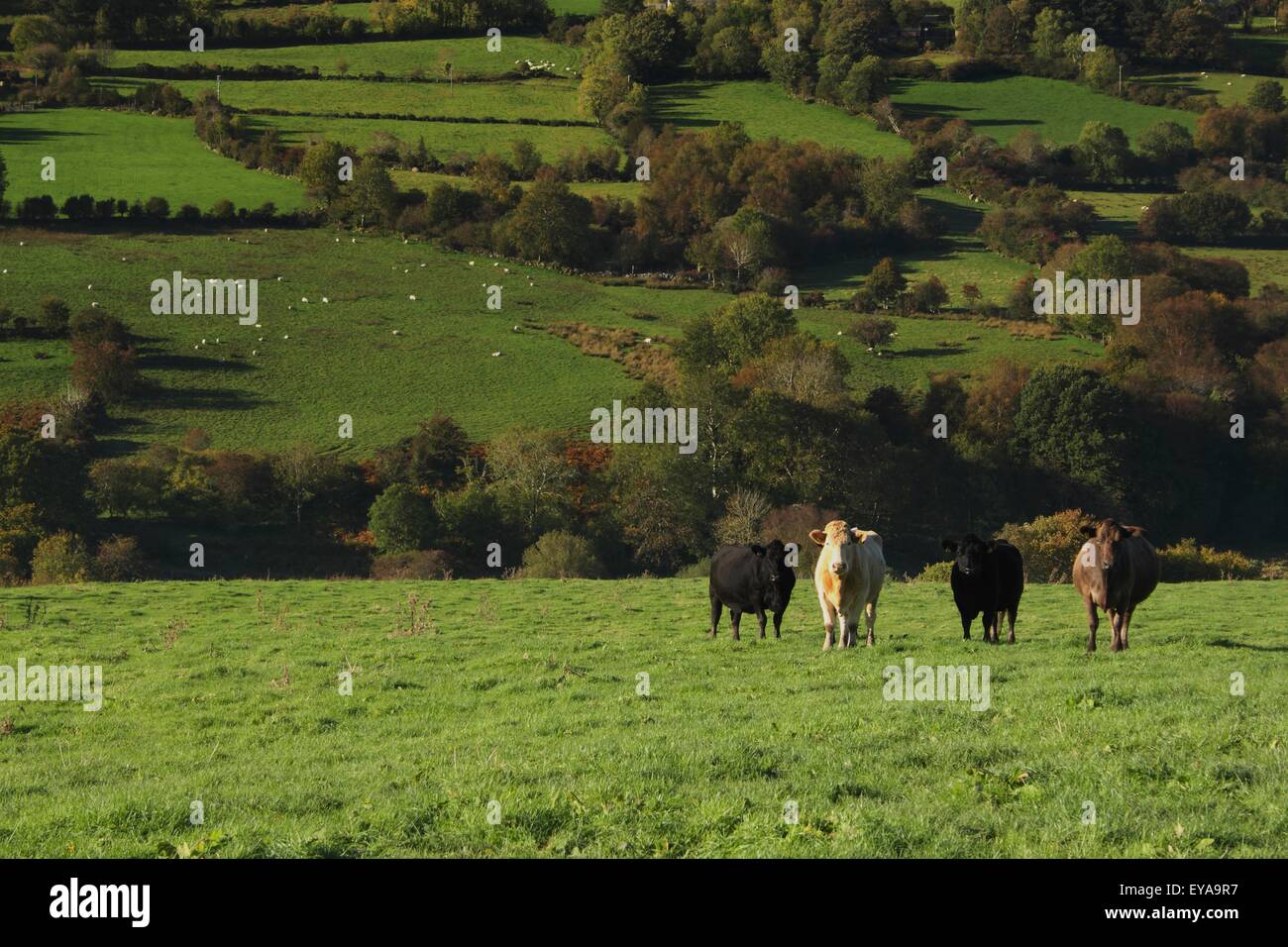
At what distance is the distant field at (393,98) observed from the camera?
13775 centimetres

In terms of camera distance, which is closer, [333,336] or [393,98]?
[333,336]

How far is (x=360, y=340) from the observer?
94.2 metres

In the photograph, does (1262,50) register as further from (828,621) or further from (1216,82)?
(828,621)

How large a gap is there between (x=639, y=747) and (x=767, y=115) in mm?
146602

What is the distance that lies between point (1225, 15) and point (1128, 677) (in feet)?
641

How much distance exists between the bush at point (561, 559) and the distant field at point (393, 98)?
283ft

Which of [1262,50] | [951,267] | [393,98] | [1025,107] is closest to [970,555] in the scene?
[951,267]

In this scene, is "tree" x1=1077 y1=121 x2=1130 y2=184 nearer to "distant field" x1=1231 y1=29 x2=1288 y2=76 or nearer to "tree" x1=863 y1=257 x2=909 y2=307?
"distant field" x1=1231 y1=29 x2=1288 y2=76

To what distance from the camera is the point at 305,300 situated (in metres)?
101

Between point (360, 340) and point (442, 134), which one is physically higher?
point (442, 134)

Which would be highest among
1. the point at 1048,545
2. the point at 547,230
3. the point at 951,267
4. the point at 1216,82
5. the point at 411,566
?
the point at 1216,82

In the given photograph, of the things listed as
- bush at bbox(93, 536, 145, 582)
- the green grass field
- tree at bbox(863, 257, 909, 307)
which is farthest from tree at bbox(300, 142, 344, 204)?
the green grass field

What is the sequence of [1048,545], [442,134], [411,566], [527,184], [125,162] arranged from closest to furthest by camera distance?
[1048,545] → [411,566] → [125,162] → [527,184] → [442,134]
